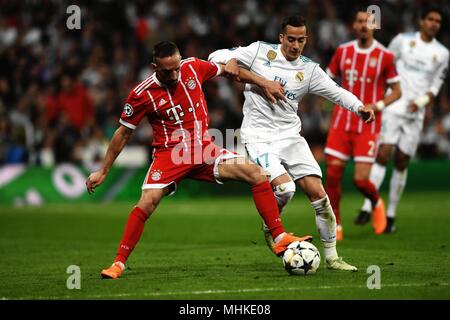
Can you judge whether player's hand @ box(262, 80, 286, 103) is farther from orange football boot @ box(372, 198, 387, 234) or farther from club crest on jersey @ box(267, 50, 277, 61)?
orange football boot @ box(372, 198, 387, 234)

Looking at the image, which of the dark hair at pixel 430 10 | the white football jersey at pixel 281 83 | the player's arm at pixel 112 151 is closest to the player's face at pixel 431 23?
the dark hair at pixel 430 10

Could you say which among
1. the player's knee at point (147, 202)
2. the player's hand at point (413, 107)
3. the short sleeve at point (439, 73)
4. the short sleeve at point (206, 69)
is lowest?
the player's knee at point (147, 202)

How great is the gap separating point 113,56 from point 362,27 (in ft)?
38.4

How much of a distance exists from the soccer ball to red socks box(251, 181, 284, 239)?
34cm

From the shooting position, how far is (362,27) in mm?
12055

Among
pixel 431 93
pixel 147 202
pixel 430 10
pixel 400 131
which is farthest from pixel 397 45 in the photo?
pixel 147 202

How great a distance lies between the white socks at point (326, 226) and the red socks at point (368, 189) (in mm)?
3509

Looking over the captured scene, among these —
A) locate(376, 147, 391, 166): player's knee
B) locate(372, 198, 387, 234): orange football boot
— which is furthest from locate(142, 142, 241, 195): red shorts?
locate(376, 147, 391, 166): player's knee

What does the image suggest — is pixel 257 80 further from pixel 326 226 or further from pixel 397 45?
pixel 397 45

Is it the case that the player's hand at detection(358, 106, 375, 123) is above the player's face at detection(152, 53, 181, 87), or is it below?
below

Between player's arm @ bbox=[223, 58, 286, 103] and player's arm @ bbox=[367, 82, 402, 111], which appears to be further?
player's arm @ bbox=[367, 82, 402, 111]

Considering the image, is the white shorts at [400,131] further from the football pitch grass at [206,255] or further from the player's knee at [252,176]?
the player's knee at [252,176]

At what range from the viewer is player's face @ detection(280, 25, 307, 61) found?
8875mm

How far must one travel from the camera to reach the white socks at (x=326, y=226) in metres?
8.83
